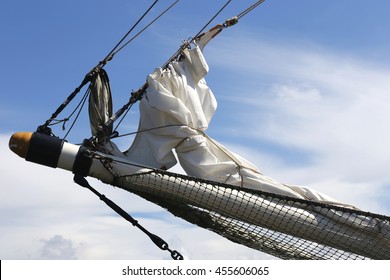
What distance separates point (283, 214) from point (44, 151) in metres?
2.43

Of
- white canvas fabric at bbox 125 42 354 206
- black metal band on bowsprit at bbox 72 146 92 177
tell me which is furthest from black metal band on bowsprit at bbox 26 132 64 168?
white canvas fabric at bbox 125 42 354 206

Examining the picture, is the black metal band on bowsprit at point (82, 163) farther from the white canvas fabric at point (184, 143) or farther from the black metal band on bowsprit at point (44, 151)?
the white canvas fabric at point (184, 143)

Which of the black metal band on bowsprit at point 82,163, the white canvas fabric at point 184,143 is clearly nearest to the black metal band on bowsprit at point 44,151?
the black metal band on bowsprit at point 82,163

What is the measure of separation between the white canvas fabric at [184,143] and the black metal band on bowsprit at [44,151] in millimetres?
Answer: 799

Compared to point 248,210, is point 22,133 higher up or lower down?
higher up

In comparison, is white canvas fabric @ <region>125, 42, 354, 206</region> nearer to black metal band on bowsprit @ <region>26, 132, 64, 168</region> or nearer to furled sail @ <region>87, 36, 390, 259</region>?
furled sail @ <region>87, 36, 390, 259</region>

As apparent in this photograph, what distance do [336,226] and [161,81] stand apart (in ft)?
7.72

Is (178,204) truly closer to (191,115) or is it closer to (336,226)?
(191,115)

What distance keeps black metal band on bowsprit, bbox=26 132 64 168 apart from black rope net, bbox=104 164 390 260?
0.65m

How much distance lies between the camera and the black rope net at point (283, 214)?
29.7ft

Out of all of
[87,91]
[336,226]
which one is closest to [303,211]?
[336,226]

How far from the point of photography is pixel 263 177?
9.42m

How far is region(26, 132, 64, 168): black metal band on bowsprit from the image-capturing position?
9.23 m

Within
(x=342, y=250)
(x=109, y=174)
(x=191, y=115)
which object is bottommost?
(x=342, y=250)
